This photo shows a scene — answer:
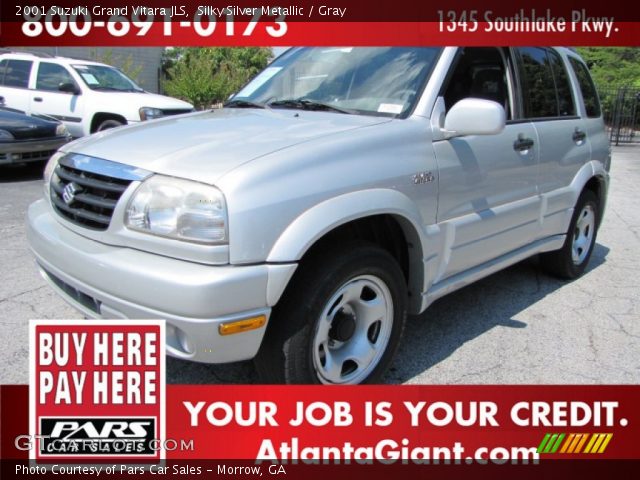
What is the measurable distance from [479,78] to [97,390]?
8.96 ft

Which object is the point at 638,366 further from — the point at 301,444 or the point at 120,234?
the point at 120,234

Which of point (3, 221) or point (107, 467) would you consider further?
point (3, 221)

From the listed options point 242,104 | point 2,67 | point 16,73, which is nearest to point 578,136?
point 242,104

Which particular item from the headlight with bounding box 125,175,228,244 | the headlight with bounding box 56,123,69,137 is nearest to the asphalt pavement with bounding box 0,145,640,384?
the headlight with bounding box 125,175,228,244

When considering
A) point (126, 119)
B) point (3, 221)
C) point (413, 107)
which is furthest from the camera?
point (126, 119)

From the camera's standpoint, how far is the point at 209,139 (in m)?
2.63

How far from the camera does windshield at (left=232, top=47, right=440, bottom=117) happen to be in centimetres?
314

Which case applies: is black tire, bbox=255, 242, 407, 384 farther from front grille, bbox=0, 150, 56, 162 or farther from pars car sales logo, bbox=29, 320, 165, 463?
front grille, bbox=0, 150, 56, 162

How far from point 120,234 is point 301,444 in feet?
3.91

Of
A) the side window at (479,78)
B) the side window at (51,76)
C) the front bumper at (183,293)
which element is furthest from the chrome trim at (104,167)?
the side window at (51,76)

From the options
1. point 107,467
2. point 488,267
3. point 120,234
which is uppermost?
point 120,234

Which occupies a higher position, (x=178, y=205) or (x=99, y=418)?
(x=178, y=205)

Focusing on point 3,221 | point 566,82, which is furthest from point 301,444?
point 3,221

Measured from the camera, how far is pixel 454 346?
11.4 feet
